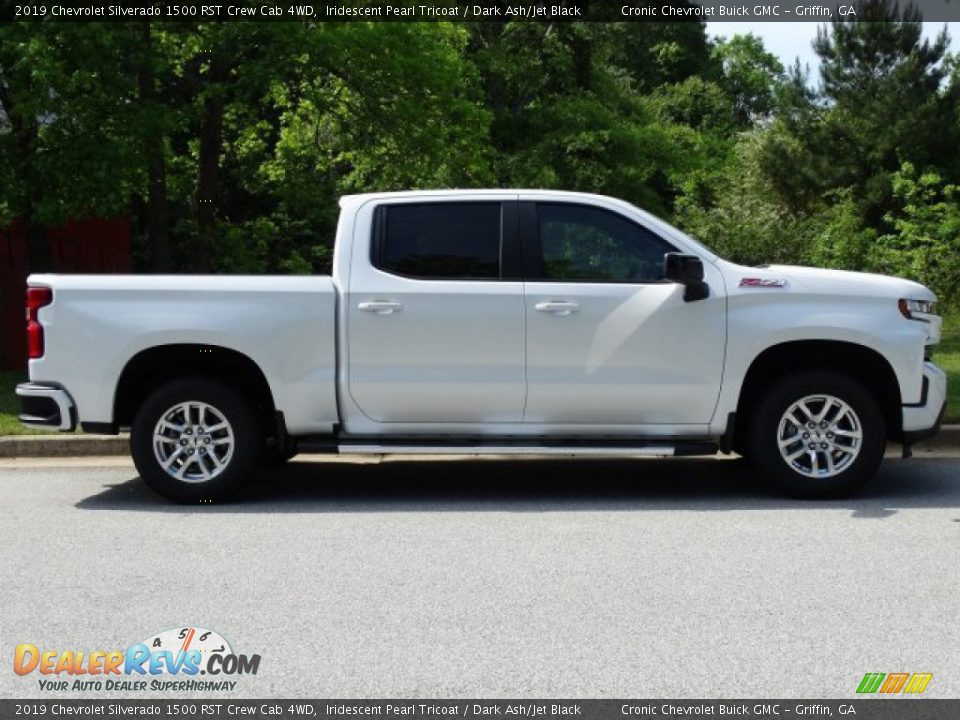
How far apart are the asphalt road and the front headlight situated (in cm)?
121

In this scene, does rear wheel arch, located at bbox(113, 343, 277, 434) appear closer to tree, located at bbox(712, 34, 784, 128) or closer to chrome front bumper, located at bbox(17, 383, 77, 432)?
chrome front bumper, located at bbox(17, 383, 77, 432)

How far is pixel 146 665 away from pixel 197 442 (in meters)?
3.49

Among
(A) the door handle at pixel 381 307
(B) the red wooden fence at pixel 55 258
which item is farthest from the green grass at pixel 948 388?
(A) the door handle at pixel 381 307

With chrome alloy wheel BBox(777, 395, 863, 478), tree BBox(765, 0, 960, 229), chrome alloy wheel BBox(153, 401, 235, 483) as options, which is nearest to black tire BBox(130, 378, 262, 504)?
chrome alloy wheel BBox(153, 401, 235, 483)

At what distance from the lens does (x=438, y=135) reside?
2253cm

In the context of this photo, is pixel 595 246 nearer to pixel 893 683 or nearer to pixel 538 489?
pixel 538 489

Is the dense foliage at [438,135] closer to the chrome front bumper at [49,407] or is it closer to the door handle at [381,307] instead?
the door handle at [381,307]

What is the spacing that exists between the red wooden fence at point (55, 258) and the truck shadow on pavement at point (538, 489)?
943cm

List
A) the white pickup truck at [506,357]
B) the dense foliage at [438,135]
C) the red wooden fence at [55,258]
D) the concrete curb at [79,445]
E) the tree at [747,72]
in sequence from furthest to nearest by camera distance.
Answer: the tree at [747,72] → the red wooden fence at [55,258] → the dense foliage at [438,135] → the concrete curb at [79,445] → the white pickup truck at [506,357]

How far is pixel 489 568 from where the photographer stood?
6688 mm

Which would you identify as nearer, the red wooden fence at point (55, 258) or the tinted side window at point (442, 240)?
the tinted side window at point (442, 240)

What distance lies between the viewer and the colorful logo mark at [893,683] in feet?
15.5

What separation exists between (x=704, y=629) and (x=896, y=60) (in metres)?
39.6

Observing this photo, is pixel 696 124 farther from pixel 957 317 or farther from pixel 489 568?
pixel 489 568
